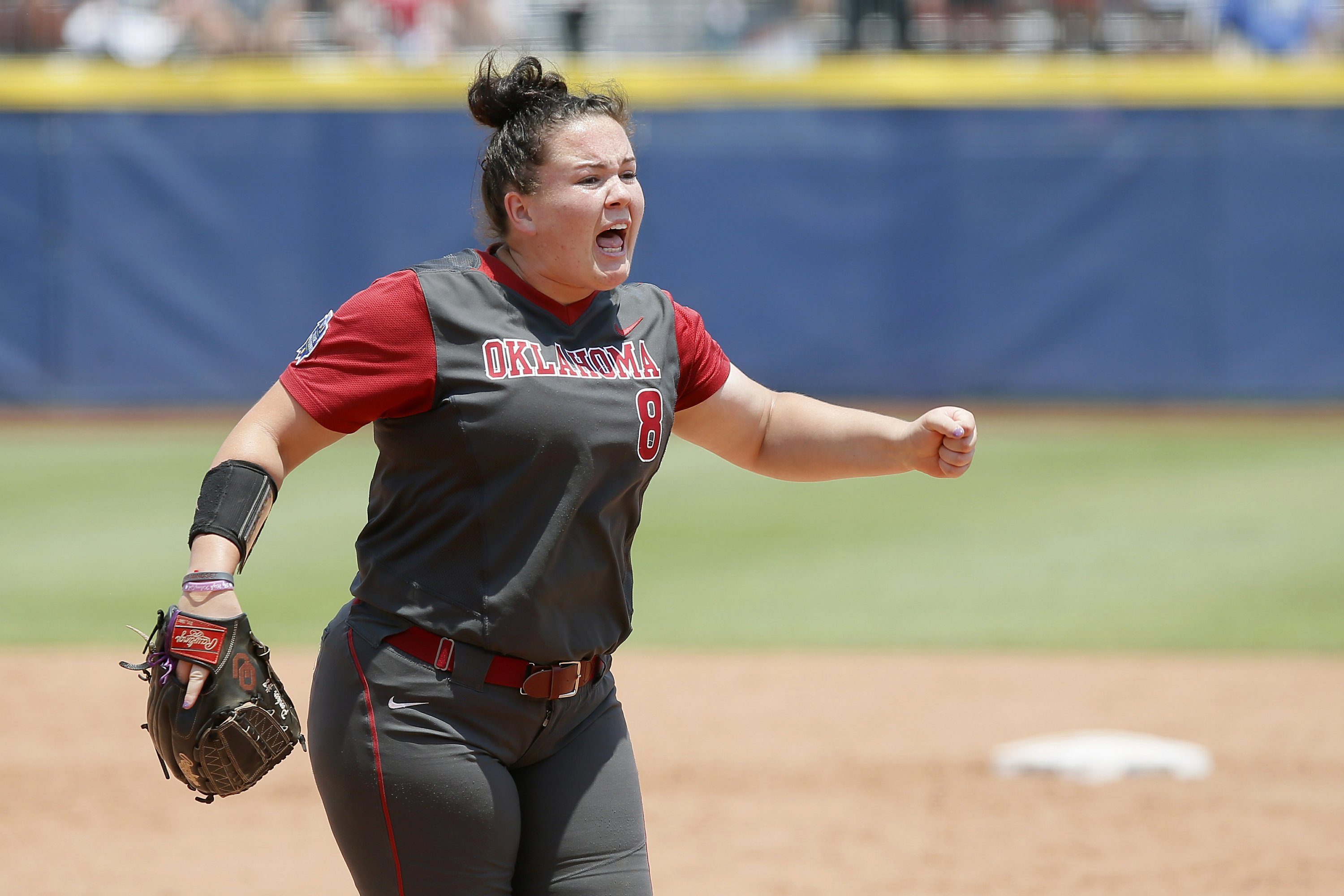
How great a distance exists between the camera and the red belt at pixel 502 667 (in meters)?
2.47

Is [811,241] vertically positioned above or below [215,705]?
below

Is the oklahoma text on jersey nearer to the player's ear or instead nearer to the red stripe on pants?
the player's ear

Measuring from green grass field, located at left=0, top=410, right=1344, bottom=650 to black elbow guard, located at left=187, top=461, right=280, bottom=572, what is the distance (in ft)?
17.1

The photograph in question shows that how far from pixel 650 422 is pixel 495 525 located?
326 mm

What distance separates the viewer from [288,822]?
515 cm

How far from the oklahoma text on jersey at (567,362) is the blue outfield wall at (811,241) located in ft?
41.4

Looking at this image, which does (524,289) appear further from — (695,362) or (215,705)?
(215,705)

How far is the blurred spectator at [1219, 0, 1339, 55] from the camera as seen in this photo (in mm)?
15406

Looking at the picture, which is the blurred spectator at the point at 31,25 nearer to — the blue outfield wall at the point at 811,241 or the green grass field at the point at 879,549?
the blue outfield wall at the point at 811,241

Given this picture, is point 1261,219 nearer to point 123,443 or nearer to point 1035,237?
point 1035,237

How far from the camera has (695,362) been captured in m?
2.85

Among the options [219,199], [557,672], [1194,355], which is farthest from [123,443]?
[557,672]

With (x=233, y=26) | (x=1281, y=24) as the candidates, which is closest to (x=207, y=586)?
(x=233, y=26)

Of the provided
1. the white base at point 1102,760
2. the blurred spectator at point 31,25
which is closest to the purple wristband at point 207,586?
the white base at point 1102,760
